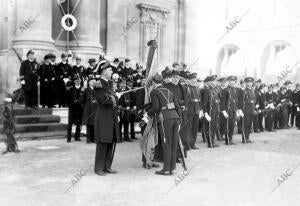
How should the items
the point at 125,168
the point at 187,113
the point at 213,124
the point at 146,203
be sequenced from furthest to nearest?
the point at 213,124
the point at 187,113
the point at 125,168
the point at 146,203

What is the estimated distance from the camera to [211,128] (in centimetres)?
1223

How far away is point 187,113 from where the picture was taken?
1155cm

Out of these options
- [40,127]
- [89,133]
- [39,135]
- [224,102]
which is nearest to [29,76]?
[40,127]

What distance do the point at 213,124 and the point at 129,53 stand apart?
351 inches

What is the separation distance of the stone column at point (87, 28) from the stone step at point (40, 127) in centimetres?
474

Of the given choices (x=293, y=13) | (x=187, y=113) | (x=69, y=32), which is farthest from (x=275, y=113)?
(x=293, y=13)

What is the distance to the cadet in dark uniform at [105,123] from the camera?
309 inches

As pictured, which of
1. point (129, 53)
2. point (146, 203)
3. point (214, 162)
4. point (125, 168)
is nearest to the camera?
point (146, 203)

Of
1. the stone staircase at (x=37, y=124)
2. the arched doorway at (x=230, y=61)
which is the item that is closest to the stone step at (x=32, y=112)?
the stone staircase at (x=37, y=124)

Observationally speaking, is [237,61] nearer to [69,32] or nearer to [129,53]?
[129,53]

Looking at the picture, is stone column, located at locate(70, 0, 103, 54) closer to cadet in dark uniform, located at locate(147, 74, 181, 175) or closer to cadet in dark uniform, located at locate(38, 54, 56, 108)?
cadet in dark uniform, located at locate(38, 54, 56, 108)

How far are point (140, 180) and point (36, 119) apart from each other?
6.49 metres

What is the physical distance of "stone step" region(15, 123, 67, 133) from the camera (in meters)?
12.4

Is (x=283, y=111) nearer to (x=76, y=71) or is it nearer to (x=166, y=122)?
(x=76, y=71)
